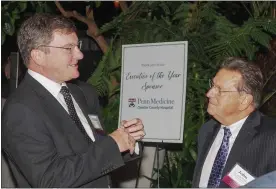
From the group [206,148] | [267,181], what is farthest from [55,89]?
[267,181]

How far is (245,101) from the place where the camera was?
2.99 meters

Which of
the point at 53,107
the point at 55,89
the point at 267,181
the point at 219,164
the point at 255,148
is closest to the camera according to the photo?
the point at 267,181

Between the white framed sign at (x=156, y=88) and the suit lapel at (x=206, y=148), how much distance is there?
0.87m

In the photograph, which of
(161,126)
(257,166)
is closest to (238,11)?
(161,126)

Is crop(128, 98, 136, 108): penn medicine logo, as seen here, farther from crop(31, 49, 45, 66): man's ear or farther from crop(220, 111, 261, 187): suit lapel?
crop(31, 49, 45, 66): man's ear

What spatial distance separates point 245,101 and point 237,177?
0.50 m

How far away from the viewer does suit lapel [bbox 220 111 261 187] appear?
2840mm

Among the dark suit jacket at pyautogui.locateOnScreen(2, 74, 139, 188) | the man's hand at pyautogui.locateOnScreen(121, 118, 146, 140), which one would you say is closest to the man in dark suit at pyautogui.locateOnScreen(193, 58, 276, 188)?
the man's hand at pyautogui.locateOnScreen(121, 118, 146, 140)

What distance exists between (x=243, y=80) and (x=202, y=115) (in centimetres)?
193

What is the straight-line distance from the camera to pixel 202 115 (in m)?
4.89

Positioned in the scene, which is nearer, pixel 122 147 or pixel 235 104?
pixel 122 147

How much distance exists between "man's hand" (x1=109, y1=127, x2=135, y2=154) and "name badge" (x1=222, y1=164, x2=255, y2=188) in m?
0.61

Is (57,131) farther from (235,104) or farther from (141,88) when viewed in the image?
(141,88)

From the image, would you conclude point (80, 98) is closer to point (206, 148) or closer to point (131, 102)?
point (206, 148)
